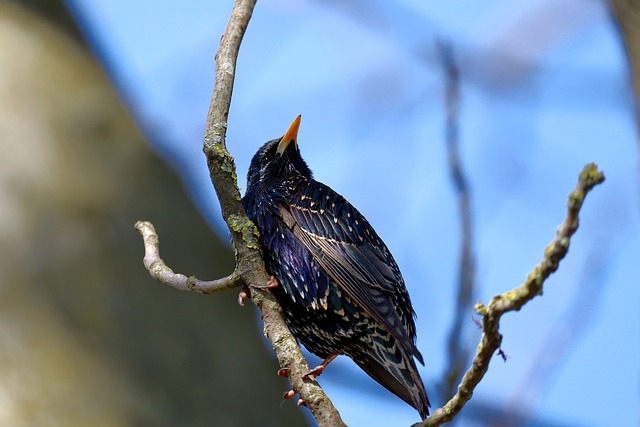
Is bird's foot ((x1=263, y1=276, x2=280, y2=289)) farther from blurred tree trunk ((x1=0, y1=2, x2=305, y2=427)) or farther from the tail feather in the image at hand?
blurred tree trunk ((x1=0, y1=2, x2=305, y2=427))

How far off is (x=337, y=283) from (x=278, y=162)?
1.01 m

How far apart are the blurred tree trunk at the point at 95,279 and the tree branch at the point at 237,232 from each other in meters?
2.12

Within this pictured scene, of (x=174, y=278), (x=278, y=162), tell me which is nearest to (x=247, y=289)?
(x=174, y=278)

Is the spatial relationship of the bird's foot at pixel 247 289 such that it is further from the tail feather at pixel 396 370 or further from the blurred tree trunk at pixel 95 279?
the blurred tree trunk at pixel 95 279

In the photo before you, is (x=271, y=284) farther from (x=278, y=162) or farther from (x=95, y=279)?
(x=95, y=279)

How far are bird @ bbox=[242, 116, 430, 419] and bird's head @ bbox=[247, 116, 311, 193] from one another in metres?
0.25

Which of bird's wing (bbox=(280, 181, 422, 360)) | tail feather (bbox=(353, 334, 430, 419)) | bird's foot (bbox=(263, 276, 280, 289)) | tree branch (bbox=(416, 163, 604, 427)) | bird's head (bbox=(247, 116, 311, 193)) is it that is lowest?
tree branch (bbox=(416, 163, 604, 427))

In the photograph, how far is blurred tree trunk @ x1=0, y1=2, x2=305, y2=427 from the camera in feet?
18.8

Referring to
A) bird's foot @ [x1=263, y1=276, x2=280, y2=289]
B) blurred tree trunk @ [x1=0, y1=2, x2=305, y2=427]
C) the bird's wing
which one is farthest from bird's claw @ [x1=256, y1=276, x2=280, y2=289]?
blurred tree trunk @ [x1=0, y1=2, x2=305, y2=427]

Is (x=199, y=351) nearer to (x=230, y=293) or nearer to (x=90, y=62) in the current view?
(x=230, y=293)

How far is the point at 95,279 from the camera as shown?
6113 millimetres

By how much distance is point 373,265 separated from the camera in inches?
177

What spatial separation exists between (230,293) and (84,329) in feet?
4.14

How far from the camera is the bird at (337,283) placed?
4227 mm
